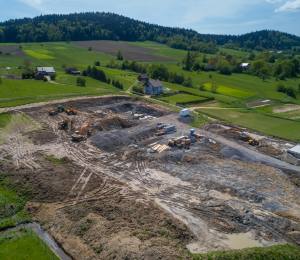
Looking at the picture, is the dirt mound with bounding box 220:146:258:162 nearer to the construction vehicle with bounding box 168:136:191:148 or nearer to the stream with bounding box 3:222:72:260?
the construction vehicle with bounding box 168:136:191:148

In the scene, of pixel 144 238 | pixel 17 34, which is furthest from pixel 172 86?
pixel 17 34

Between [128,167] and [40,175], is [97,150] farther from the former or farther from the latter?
[40,175]

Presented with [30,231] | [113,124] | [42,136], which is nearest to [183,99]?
[113,124]

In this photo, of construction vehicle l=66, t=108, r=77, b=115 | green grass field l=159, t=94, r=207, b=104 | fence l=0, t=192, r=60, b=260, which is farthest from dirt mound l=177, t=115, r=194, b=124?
fence l=0, t=192, r=60, b=260

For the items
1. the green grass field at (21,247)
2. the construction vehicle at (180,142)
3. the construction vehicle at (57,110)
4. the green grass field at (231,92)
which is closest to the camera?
the green grass field at (21,247)

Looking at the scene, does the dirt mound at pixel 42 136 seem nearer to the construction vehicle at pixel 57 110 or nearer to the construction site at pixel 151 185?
the construction site at pixel 151 185

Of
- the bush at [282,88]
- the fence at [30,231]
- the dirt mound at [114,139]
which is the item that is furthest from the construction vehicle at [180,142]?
the bush at [282,88]
